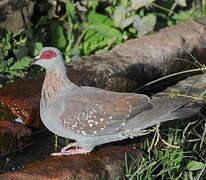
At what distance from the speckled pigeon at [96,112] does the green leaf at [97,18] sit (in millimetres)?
3001

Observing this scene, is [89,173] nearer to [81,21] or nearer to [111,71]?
[111,71]

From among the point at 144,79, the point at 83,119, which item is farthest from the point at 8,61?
the point at 83,119

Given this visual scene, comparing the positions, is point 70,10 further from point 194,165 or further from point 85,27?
point 194,165

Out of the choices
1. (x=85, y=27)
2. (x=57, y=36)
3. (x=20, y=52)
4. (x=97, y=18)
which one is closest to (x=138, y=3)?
(x=97, y=18)

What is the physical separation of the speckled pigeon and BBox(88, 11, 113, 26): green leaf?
3.00 meters

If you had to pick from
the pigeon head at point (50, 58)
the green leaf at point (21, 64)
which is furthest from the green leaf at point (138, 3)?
the pigeon head at point (50, 58)

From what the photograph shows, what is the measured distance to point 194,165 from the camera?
5.30 m

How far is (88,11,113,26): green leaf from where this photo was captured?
26.9 feet

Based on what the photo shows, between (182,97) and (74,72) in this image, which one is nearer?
(182,97)

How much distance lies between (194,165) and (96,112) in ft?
3.28

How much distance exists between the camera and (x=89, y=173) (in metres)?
4.72

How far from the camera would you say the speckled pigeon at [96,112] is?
16.7 feet

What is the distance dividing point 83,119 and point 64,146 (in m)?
0.63

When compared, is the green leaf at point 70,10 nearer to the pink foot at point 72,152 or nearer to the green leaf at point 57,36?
the green leaf at point 57,36
